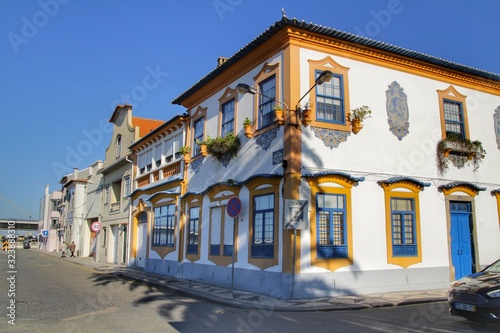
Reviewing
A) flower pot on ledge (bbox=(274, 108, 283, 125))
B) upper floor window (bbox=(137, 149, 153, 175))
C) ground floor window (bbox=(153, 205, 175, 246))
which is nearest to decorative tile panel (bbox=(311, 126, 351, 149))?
flower pot on ledge (bbox=(274, 108, 283, 125))

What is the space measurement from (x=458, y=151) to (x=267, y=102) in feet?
24.7

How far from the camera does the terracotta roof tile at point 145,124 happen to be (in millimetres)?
27973

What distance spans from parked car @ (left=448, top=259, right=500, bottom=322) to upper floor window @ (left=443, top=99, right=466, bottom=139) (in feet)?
27.3

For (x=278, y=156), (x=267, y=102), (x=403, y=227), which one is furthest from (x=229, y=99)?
(x=403, y=227)

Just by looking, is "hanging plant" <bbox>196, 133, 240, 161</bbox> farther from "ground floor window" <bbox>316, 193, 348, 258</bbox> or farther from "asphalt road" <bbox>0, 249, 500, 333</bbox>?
"asphalt road" <bbox>0, 249, 500, 333</bbox>

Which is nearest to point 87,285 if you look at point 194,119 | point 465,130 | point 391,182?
point 194,119

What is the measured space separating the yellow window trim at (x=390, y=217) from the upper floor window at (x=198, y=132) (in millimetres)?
8252

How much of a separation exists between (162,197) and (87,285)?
610 cm

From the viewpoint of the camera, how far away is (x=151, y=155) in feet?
77.6

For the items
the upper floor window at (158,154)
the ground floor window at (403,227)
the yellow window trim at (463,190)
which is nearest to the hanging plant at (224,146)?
the ground floor window at (403,227)

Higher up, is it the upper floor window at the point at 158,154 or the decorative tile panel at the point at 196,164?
the upper floor window at the point at 158,154

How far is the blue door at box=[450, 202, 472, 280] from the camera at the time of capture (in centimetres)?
1446

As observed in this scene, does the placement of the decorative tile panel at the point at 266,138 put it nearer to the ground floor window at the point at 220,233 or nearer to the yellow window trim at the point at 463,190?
the ground floor window at the point at 220,233

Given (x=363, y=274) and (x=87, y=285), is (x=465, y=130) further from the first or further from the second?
(x=87, y=285)
